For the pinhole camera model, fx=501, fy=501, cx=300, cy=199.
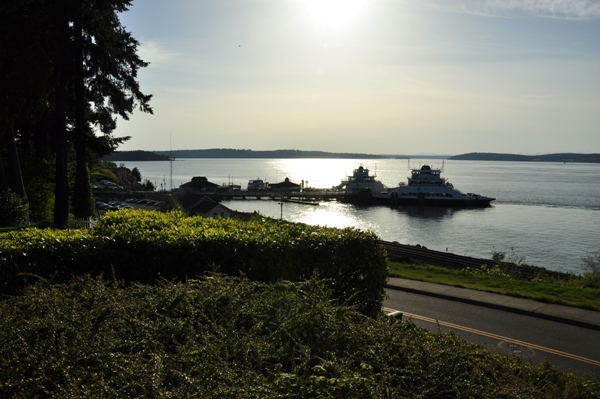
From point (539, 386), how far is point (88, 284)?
21.6 feet

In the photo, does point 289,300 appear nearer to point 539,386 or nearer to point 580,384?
point 539,386

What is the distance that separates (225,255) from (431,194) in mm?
95249

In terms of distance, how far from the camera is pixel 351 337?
619 centimetres

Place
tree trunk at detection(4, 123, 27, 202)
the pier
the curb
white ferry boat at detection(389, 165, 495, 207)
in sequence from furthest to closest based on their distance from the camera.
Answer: the pier
white ferry boat at detection(389, 165, 495, 207)
tree trunk at detection(4, 123, 27, 202)
the curb

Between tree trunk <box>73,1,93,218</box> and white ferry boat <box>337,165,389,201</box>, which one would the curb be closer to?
tree trunk <box>73,1,93,218</box>

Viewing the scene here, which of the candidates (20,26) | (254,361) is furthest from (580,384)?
(20,26)

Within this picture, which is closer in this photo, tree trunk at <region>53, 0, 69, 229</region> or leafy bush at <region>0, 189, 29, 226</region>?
tree trunk at <region>53, 0, 69, 229</region>

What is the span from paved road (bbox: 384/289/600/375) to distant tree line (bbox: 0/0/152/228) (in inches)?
762

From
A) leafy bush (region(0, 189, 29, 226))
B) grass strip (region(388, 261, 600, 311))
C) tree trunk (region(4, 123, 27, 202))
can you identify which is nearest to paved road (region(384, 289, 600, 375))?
grass strip (region(388, 261, 600, 311))

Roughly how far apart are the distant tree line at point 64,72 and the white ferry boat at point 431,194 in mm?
78957

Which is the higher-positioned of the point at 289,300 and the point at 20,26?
the point at 20,26

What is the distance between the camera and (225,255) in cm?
1076

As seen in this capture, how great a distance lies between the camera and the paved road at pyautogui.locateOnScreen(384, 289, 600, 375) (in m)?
11.1

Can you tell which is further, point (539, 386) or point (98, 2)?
point (98, 2)
